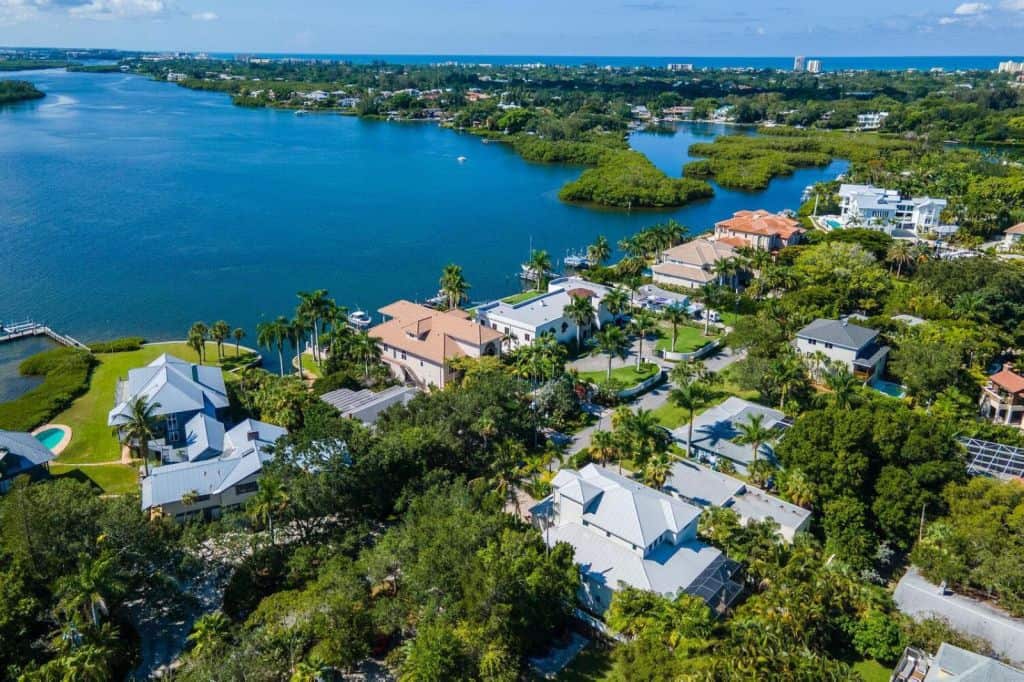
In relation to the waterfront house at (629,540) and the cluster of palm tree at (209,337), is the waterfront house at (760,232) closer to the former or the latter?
the cluster of palm tree at (209,337)

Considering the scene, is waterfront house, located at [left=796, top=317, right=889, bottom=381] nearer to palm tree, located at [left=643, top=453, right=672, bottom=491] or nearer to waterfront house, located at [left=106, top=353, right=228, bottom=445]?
palm tree, located at [left=643, top=453, right=672, bottom=491]

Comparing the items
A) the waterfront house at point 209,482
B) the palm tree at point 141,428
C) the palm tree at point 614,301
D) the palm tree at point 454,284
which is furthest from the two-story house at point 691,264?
the palm tree at point 141,428

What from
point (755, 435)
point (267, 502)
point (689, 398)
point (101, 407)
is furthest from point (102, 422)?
point (755, 435)

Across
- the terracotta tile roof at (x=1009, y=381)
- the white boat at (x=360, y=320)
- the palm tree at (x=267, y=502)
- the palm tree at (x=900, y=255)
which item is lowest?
the white boat at (x=360, y=320)

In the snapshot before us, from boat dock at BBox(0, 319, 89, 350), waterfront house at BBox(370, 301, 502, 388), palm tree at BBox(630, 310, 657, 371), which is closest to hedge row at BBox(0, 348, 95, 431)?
boat dock at BBox(0, 319, 89, 350)

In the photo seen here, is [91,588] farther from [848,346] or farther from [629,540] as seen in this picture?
[848,346]

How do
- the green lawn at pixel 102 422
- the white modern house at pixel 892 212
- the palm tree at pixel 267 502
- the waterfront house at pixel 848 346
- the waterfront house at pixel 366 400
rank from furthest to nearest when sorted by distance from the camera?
the white modern house at pixel 892 212, the waterfront house at pixel 848 346, the waterfront house at pixel 366 400, the green lawn at pixel 102 422, the palm tree at pixel 267 502
